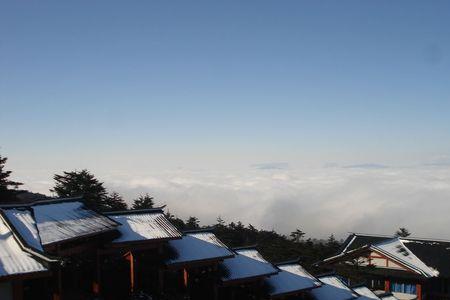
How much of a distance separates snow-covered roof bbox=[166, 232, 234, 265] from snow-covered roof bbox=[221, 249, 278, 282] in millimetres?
1012

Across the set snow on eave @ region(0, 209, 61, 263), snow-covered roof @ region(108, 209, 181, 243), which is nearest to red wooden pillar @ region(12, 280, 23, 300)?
snow on eave @ region(0, 209, 61, 263)

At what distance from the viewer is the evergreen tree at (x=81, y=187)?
52281 millimetres

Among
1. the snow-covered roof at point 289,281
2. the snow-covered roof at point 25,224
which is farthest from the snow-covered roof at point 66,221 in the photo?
the snow-covered roof at point 289,281

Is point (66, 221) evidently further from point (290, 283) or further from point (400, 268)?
point (400, 268)

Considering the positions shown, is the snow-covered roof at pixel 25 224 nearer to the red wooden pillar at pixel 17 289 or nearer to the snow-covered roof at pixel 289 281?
the red wooden pillar at pixel 17 289

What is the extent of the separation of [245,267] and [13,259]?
14.3 m

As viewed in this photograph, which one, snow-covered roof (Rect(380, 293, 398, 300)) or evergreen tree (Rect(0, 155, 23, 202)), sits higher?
evergreen tree (Rect(0, 155, 23, 202))

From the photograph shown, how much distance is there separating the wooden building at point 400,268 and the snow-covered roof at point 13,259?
2881 centimetres

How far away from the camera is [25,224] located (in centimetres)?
1659

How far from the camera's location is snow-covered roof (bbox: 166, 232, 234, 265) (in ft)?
74.3

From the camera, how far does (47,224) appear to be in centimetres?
1806

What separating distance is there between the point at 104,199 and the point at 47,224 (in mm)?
38696

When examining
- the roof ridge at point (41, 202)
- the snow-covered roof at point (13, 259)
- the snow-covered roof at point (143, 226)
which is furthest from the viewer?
the snow-covered roof at point (143, 226)

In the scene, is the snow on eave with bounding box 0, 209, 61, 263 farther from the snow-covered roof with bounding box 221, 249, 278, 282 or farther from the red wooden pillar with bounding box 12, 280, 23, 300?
the snow-covered roof with bounding box 221, 249, 278, 282
